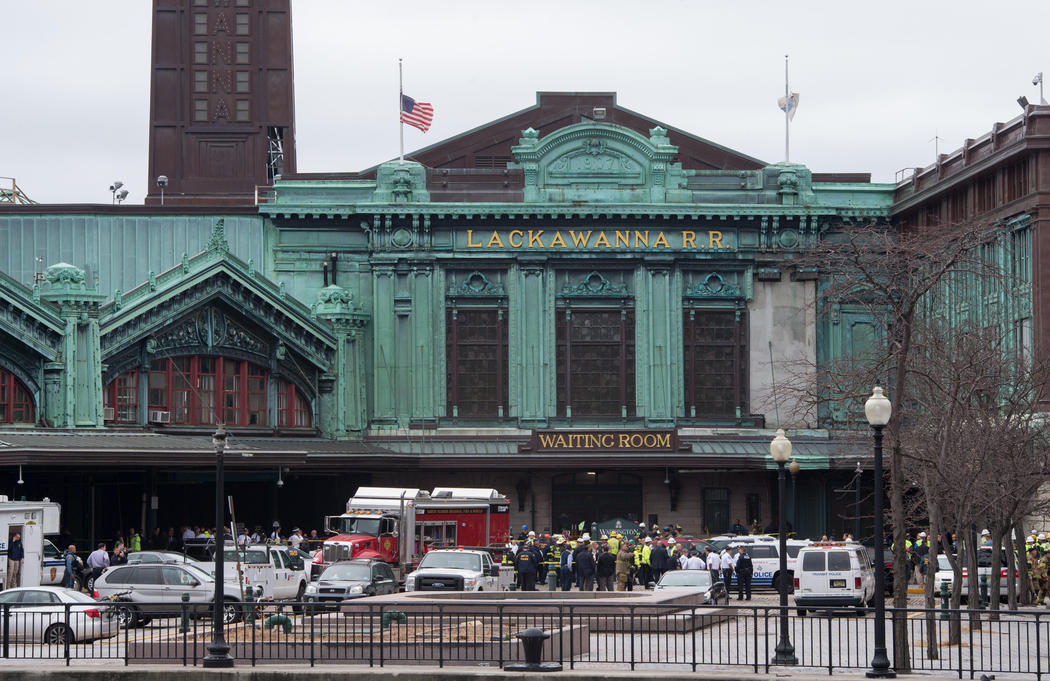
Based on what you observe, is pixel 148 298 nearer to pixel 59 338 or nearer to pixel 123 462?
pixel 59 338

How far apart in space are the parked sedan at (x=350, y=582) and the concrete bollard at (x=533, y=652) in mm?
14914

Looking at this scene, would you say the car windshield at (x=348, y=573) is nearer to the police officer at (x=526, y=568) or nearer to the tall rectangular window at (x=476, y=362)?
the police officer at (x=526, y=568)

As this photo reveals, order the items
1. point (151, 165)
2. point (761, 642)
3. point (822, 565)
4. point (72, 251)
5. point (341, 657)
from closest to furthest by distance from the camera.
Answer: point (341, 657), point (761, 642), point (822, 565), point (72, 251), point (151, 165)

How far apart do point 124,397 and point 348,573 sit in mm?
19913

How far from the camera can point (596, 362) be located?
69625 mm

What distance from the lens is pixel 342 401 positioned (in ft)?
223

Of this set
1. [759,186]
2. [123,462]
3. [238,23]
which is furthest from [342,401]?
[238,23]

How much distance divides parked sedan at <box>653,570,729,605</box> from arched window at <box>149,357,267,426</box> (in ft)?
79.2

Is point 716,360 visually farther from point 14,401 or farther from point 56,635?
point 56,635

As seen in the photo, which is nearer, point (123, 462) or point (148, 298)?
point (123, 462)

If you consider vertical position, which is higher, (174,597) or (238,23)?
(238,23)

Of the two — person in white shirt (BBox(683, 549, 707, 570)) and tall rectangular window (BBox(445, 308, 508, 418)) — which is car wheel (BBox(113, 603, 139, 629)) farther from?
tall rectangular window (BBox(445, 308, 508, 418))

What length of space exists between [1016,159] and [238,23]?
134 ft

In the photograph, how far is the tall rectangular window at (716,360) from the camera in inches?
2744
